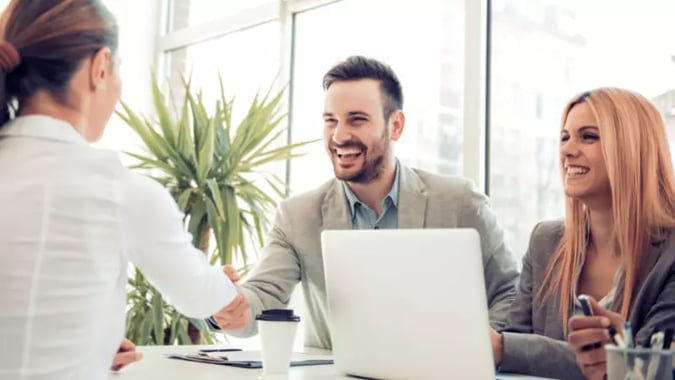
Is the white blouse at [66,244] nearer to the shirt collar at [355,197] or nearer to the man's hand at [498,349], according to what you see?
the man's hand at [498,349]

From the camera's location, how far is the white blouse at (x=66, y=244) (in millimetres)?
1170

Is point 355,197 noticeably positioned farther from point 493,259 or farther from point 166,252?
point 166,252

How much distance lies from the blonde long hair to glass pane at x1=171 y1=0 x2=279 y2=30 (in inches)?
114

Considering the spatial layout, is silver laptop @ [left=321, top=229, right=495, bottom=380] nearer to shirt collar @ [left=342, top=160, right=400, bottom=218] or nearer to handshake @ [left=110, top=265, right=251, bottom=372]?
handshake @ [left=110, top=265, right=251, bottom=372]

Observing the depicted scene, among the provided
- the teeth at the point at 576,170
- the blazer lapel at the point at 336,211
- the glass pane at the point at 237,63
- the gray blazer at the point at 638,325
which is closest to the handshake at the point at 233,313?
the blazer lapel at the point at 336,211

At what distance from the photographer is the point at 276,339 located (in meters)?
1.65

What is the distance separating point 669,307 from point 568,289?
32 centimetres

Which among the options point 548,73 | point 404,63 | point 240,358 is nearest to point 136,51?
point 404,63

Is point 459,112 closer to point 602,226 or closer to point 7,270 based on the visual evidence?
point 602,226

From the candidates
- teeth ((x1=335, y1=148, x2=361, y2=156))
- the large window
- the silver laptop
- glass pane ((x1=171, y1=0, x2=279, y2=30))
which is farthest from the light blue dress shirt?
the large window

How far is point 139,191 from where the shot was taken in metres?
1.31

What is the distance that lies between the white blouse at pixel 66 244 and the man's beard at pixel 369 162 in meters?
1.33

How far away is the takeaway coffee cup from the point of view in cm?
165

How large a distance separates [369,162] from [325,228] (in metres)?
0.29
